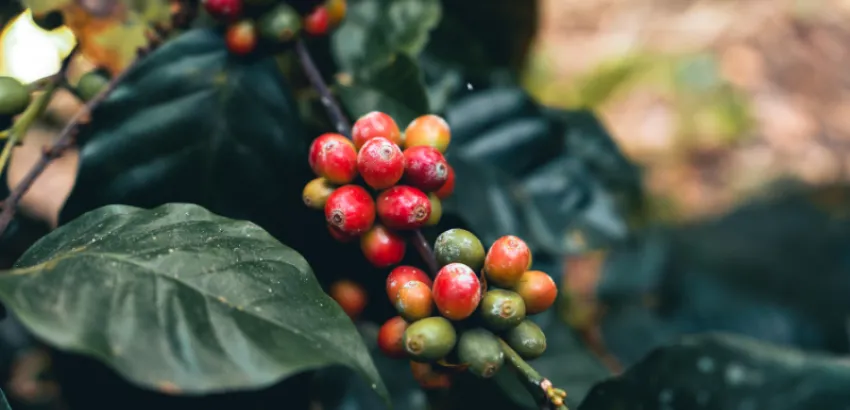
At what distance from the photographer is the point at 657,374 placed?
76 centimetres

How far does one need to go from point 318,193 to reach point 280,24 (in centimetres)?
23

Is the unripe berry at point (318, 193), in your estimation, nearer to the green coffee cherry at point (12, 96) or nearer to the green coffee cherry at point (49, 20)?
the green coffee cherry at point (12, 96)

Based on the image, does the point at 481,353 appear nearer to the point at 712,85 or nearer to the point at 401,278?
the point at 401,278

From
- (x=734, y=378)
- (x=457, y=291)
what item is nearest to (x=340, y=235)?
(x=457, y=291)

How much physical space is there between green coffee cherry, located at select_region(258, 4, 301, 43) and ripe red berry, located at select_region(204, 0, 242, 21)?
0.09ft

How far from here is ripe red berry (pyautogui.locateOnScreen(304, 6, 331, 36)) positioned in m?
0.79

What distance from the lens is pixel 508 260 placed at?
1.85ft

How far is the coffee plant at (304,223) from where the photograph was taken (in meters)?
0.49

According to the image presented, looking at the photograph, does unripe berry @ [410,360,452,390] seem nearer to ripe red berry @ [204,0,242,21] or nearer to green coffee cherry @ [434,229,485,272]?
green coffee cherry @ [434,229,485,272]

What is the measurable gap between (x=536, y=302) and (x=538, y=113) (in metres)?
0.52

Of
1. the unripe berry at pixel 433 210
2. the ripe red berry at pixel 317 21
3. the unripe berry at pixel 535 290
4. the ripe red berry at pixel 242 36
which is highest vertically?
the ripe red berry at pixel 317 21

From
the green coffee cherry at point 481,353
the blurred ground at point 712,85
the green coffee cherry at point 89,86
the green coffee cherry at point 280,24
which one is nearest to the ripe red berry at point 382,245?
the green coffee cherry at point 481,353

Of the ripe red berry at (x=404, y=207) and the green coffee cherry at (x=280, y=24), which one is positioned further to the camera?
the green coffee cherry at (x=280, y=24)

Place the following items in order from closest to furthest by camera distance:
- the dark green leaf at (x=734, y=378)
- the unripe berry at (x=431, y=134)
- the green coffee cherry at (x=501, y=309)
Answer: the green coffee cherry at (x=501, y=309) < the unripe berry at (x=431, y=134) < the dark green leaf at (x=734, y=378)
